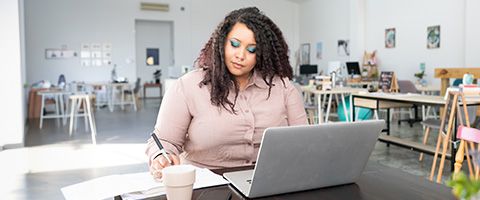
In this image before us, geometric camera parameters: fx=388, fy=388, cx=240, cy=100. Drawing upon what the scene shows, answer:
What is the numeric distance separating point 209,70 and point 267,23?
0.88 ft

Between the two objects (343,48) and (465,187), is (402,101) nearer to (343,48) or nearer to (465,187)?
(465,187)

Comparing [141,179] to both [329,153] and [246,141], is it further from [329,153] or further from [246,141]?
[329,153]

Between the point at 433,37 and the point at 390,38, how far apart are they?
52.6 inches

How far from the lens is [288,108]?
1510 millimetres

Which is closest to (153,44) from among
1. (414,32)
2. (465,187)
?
(414,32)

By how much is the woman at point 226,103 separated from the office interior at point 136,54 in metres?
0.65

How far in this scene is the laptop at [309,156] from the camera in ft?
2.73

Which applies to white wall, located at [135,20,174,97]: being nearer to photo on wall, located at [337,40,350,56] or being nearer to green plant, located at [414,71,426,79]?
photo on wall, located at [337,40,350,56]

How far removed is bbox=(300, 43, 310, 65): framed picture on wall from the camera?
13031 mm

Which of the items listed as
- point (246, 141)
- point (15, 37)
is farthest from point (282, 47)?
point (15, 37)

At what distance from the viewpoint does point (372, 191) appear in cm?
97

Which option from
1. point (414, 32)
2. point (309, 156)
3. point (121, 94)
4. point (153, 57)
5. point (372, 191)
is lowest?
point (121, 94)

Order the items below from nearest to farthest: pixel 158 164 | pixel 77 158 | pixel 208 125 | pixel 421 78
→ pixel 158 164 < pixel 208 125 < pixel 77 158 < pixel 421 78

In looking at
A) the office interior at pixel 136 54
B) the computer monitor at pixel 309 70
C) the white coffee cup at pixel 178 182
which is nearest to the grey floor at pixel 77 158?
the office interior at pixel 136 54
